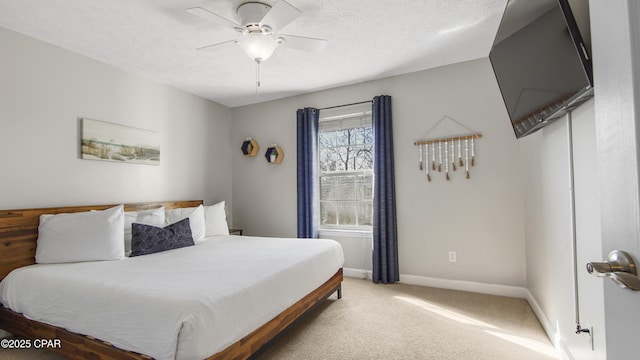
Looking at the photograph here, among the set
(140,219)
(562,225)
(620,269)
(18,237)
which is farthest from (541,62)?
(18,237)

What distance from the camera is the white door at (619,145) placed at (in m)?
0.55

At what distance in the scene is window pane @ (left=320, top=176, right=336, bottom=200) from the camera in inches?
162

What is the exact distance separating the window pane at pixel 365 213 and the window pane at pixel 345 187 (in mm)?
158

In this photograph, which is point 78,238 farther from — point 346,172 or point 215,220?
point 346,172

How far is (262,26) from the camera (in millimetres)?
2137

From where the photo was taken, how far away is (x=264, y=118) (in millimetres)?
4512

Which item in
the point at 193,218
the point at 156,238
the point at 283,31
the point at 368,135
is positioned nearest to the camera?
the point at 283,31

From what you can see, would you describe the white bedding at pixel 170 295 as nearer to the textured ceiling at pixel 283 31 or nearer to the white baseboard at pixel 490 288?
the white baseboard at pixel 490 288

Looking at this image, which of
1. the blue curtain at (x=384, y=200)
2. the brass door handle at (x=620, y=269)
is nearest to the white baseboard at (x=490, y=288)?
the blue curtain at (x=384, y=200)

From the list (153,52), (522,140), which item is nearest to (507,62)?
(522,140)

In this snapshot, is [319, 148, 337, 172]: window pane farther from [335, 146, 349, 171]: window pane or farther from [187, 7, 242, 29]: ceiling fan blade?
[187, 7, 242, 29]: ceiling fan blade

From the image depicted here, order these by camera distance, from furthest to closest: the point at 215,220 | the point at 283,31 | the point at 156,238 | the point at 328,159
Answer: the point at 328,159
the point at 215,220
the point at 156,238
the point at 283,31

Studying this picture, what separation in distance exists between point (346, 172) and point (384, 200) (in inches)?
28.7

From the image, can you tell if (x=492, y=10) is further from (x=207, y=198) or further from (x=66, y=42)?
(x=207, y=198)
